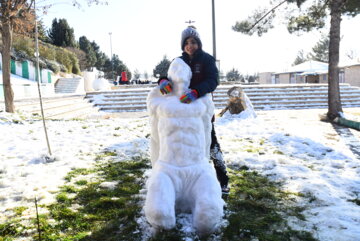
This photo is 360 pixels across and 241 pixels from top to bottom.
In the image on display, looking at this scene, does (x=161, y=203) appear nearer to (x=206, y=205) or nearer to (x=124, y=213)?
(x=206, y=205)

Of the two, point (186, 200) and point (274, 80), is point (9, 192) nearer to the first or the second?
point (186, 200)

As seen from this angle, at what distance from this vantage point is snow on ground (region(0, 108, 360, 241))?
2.94 meters

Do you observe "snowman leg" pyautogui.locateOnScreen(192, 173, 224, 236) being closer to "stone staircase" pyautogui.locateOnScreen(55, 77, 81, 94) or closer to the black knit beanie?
the black knit beanie

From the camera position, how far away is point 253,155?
16.2 feet

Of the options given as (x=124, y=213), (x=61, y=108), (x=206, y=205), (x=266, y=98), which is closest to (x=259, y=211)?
(x=206, y=205)

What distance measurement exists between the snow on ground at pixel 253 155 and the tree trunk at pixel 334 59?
1372 mm

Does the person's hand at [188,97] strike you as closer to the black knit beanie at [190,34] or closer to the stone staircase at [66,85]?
the black knit beanie at [190,34]

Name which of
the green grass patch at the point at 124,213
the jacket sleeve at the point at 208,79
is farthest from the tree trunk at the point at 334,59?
the jacket sleeve at the point at 208,79

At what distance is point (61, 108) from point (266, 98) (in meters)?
9.69

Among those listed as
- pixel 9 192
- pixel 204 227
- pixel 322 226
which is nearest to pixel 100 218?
pixel 204 227

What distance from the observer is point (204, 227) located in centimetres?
222

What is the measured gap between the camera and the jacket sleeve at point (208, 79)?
247 cm

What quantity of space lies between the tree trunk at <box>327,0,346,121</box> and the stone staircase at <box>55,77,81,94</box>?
695 inches

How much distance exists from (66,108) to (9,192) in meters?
8.03
